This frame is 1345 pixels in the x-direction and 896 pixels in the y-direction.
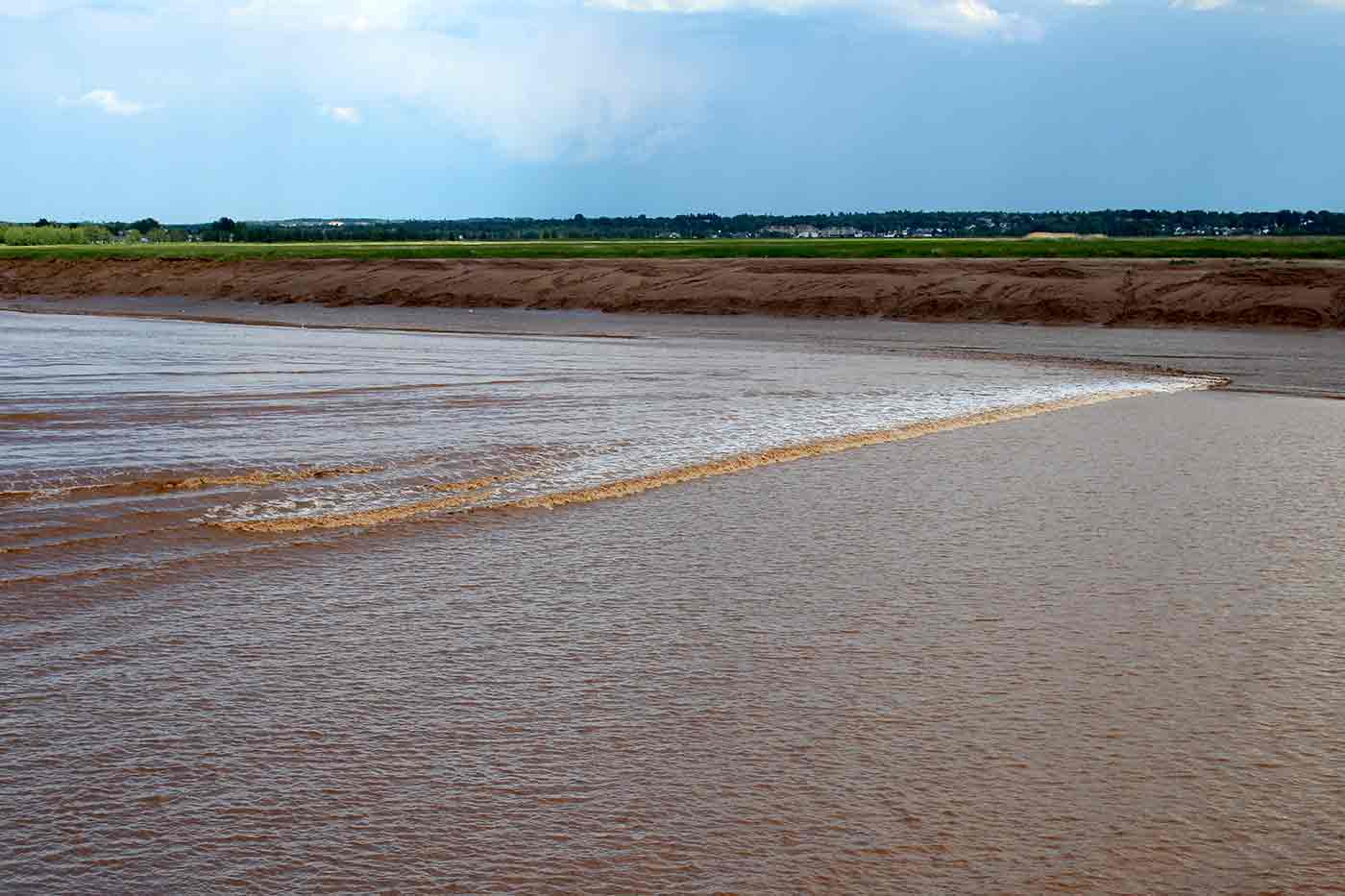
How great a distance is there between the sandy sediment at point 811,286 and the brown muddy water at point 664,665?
19.6 meters

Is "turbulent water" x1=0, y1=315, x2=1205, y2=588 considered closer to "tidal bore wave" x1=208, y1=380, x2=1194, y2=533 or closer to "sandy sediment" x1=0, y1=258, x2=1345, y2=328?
"tidal bore wave" x1=208, y1=380, x2=1194, y2=533

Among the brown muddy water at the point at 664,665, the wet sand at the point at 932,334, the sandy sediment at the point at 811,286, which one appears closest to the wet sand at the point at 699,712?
the brown muddy water at the point at 664,665

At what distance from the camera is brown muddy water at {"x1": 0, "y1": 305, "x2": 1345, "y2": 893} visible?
4.42 m

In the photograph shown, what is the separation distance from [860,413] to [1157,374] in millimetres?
7562

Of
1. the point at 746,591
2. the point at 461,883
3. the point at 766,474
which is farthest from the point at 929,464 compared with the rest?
the point at 461,883

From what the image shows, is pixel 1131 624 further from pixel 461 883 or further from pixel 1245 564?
pixel 461 883

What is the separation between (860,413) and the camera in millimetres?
15375

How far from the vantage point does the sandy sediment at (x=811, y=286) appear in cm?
3145

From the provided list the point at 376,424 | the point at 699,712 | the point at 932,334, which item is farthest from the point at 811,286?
the point at 699,712

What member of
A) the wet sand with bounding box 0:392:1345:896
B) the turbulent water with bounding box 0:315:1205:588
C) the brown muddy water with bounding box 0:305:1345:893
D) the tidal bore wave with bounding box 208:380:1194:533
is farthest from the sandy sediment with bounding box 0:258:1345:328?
the wet sand with bounding box 0:392:1345:896

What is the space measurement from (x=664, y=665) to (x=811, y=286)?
31.6 meters

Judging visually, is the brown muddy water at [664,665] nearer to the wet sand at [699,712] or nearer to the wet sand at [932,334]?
the wet sand at [699,712]

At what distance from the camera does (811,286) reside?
122 feet

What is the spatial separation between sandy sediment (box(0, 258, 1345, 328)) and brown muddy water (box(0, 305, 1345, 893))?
1959 centimetres
